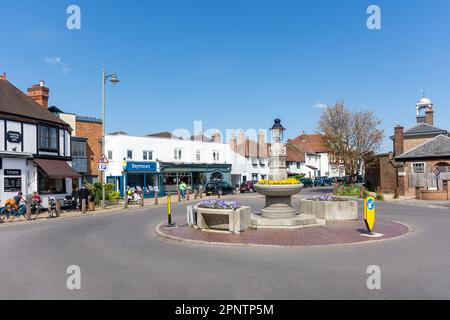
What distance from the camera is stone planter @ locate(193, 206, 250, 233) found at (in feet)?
39.0

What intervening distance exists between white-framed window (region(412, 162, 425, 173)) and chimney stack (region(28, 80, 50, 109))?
32953mm

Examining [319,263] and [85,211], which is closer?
[319,263]

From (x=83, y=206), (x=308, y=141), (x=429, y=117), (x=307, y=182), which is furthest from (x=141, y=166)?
(x=308, y=141)

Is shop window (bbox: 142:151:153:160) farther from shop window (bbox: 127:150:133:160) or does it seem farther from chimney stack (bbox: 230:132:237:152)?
chimney stack (bbox: 230:132:237:152)

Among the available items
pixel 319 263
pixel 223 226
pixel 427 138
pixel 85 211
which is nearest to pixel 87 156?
pixel 85 211

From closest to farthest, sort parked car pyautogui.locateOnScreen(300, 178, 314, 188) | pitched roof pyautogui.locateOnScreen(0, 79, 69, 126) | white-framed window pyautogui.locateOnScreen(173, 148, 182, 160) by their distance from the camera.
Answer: pitched roof pyautogui.locateOnScreen(0, 79, 69, 126) < white-framed window pyautogui.locateOnScreen(173, 148, 182, 160) < parked car pyautogui.locateOnScreen(300, 178, 314, 188)

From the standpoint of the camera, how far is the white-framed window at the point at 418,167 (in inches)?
1227

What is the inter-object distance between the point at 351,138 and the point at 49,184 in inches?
1169

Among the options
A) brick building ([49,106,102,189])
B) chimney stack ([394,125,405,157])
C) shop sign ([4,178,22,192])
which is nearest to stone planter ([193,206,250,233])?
shop sign ([4,178,22,192])

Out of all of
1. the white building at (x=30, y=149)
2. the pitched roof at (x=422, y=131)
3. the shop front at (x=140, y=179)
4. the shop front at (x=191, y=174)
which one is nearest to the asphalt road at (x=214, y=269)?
the white building at (x=30, y=149)

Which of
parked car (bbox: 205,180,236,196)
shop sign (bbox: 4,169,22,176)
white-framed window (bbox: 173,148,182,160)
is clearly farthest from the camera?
white-framed window (bbox: 173,148,182,160)

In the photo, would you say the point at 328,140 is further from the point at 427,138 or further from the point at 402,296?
the point at 402,296
